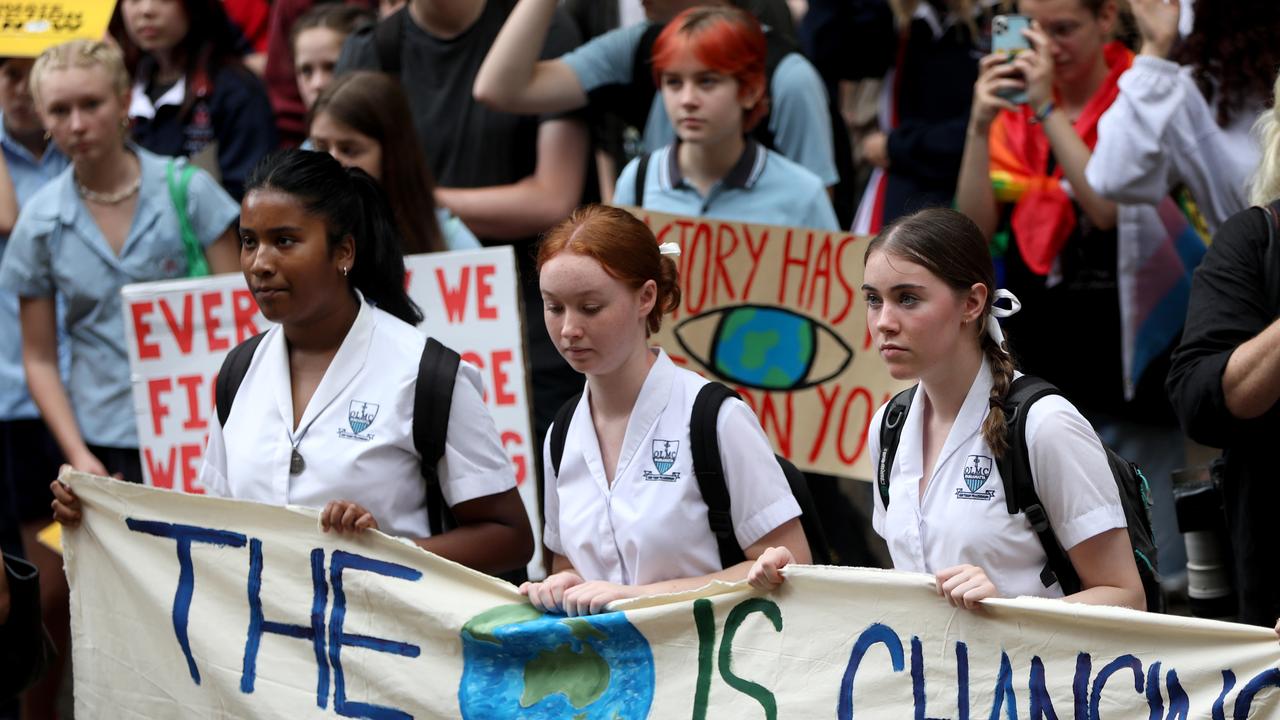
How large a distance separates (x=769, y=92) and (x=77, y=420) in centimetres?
269

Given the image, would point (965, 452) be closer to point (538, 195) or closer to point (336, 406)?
point (336, 406)

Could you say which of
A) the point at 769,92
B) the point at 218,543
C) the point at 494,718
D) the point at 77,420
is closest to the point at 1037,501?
the point at 494,718

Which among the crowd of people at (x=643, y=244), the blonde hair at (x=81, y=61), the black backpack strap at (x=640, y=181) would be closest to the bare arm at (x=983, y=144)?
the crowd of people at (x=643, y=244)

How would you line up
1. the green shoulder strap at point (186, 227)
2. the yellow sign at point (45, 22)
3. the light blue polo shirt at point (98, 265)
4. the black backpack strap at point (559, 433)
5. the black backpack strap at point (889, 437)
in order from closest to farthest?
the black backpack strap at point (889, 437)
the black backpack strap at point (559, 433)
the light blue polo shirt at point (98, 265)
the green shoulder strap at point (186, 227)
the yellow sign at point (45, 22)

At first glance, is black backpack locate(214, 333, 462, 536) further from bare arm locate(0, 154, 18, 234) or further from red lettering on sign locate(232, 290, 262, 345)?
bare arm locate(0, 154, 18, 234)

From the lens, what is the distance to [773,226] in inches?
226

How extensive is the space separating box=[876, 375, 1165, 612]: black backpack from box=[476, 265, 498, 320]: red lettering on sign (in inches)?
93.0

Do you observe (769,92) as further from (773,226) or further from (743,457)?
(743,457)

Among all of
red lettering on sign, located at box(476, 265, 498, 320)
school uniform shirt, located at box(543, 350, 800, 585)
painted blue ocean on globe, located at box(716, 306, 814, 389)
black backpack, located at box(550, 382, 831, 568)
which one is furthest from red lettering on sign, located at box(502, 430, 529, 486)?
black backpack, located at box(550, 382, 831, 568)

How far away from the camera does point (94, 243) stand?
593 centimetres

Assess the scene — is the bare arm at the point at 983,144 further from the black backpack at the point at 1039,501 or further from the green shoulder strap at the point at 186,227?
the green shoulder strap at the point at 186,227

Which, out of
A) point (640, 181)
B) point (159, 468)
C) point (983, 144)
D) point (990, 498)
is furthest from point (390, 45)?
point (990, 498)

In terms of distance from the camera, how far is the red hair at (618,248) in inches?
162

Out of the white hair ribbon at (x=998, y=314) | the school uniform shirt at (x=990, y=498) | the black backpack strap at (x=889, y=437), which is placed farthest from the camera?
the black backpack strap at (x=889, y=437)
